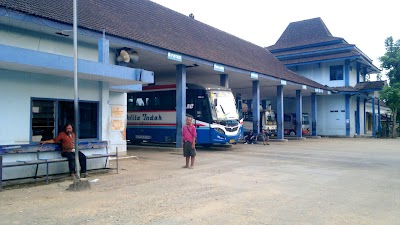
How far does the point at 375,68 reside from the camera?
37625mm

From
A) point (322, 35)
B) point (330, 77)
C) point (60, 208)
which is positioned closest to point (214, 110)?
point (60, 208)

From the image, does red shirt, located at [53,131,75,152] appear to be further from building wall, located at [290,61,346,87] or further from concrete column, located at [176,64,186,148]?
building wall, located at [290,61,346,87]

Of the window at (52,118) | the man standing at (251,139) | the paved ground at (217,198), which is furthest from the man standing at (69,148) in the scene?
the man standing at (251,139)

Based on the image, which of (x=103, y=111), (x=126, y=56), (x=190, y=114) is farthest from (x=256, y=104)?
(x=103, y=111)

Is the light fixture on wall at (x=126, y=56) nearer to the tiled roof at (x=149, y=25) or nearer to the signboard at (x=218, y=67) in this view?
the tiled roof at (x=149, y=25)

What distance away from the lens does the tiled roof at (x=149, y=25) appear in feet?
37.6

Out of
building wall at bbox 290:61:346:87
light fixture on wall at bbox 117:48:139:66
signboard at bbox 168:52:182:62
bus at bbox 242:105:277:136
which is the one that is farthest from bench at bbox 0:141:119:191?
building wall at bbox 290:61:346:87

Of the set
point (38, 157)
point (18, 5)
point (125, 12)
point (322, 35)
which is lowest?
point (38, 157)

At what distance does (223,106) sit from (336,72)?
2035 centimetres

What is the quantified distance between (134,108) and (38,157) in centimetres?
1150

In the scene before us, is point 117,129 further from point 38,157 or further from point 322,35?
point 322,35

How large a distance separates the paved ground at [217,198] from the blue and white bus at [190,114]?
6342mm

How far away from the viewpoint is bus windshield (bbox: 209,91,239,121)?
1775 cm

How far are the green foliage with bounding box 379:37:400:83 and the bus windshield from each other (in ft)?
68.1
